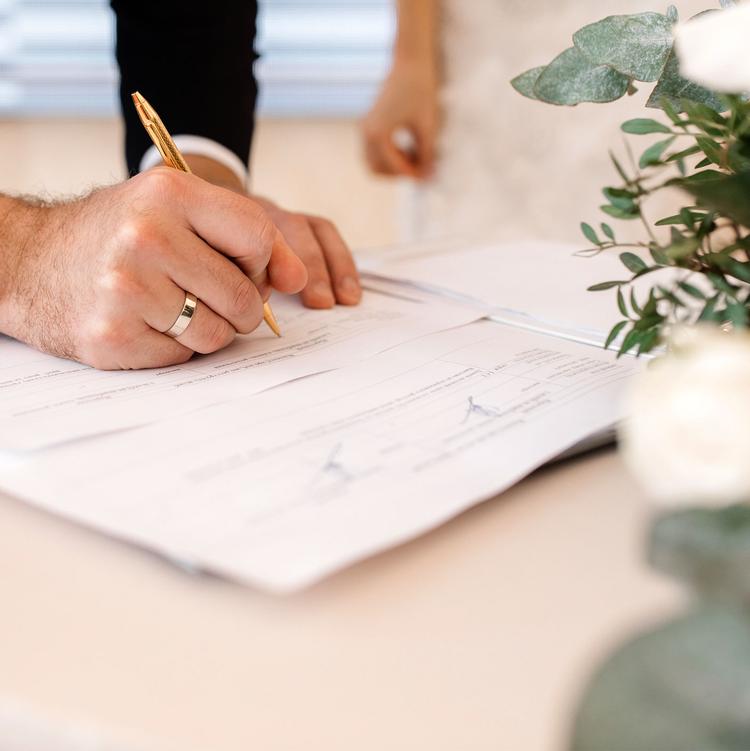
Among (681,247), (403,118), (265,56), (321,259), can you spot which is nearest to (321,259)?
(321,259)

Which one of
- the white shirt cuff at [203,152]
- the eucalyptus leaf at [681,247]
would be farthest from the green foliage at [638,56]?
the white shirt cuff at [203,152]

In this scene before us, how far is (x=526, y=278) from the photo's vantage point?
2.93 ft

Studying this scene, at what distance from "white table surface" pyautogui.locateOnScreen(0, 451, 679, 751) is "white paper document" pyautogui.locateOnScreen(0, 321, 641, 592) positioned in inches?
0.5

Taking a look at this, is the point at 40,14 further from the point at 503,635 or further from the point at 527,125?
the point at 503,635

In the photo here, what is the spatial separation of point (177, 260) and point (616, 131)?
1049 mm

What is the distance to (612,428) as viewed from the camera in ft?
1.68

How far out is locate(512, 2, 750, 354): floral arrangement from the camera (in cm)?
35

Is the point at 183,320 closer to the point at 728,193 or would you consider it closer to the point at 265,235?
the point at 265,235

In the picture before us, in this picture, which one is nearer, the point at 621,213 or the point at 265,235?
Answer: the point at 621,213

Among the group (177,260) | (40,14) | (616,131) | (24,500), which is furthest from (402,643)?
(40,14)

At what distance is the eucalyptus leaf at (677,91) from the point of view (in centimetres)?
50

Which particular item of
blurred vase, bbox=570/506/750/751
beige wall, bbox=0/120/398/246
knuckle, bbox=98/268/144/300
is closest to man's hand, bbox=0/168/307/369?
knuckle, bbox=98/268/144/300

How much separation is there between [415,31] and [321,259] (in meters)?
0.88

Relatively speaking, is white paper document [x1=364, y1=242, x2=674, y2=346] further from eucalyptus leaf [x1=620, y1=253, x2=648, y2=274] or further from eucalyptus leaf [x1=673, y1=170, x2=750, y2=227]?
eucalyptus leaf [x1=673, y1=170, x2=750, y2=227]
